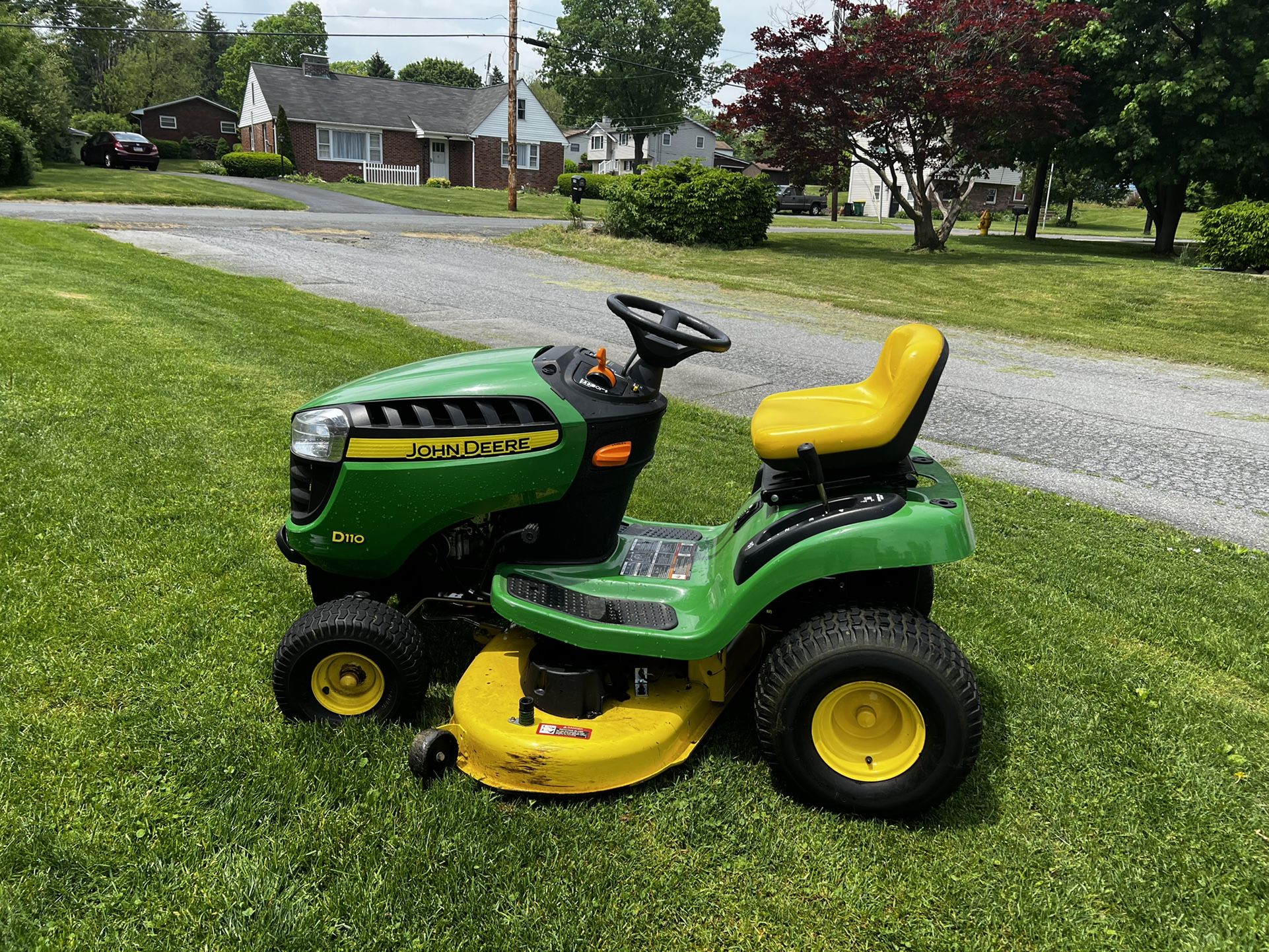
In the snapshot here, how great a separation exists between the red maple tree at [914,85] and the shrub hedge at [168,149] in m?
40.2

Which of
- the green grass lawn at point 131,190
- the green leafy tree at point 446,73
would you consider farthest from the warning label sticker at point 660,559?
the green leafy tree at point 446,73

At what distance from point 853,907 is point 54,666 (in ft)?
8.91

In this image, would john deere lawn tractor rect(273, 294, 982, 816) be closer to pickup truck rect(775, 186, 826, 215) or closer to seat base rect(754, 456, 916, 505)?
seat base rect(754, 456, 916, 505)

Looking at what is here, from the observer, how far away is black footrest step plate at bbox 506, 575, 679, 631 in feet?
9.30

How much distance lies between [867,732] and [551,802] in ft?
→ 3.19

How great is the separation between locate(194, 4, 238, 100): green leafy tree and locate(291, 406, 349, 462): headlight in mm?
83052

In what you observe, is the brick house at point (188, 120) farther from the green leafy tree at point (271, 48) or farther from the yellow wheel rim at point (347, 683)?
the yellow wheel rim at point (347, 683)

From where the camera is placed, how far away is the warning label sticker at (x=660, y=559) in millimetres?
3158

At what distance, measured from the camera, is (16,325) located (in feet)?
24.8

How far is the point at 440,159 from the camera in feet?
157

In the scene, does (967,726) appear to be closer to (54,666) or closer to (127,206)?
(54,666)

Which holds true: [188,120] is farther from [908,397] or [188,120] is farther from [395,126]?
[908,397]

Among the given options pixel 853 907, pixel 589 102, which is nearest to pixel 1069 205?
pixel 589 102

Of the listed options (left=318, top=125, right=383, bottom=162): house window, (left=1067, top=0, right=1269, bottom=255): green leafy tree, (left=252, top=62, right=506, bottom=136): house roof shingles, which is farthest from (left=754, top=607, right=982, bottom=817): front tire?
(left=318, top=125, right=383, bottom=162): house window
